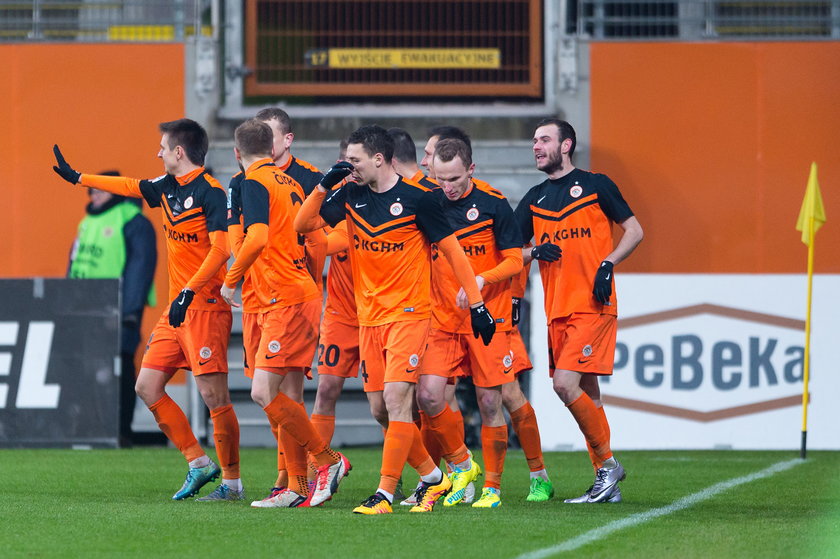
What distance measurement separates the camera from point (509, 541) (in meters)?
6.45

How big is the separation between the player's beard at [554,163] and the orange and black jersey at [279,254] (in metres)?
1.57

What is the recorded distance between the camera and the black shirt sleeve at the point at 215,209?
318 inches

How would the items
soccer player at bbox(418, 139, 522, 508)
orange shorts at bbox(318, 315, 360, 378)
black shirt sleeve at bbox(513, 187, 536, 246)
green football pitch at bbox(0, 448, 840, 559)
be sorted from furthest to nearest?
black shirt sleeve at bbox(513, 187, 536, 246)
orange shorts at bbox(318, 315, 360, 378)
soccer player at bbox(418, 139, 522, 508)
green football pitch at bbox(0, 448, 840, 559)

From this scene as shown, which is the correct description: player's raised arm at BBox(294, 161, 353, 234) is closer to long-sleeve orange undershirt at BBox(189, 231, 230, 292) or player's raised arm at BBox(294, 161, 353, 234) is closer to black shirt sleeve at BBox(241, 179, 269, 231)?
black shirt sleeve at BBox(241, 179, 269, 231)

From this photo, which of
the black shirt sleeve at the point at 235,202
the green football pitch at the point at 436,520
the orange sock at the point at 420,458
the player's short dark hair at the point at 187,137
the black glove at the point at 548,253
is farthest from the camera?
the black glove at the point at 548,253

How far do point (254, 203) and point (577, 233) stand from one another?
2.04m

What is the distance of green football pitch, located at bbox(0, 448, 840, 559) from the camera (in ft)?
20.4

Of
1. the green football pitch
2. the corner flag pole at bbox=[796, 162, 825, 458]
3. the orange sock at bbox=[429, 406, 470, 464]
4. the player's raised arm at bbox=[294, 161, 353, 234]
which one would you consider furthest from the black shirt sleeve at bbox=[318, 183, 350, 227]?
the corner flag pole at bbox=[796, 162, 825, 458]

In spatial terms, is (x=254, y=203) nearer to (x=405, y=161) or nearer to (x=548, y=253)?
(x=405, y=161)

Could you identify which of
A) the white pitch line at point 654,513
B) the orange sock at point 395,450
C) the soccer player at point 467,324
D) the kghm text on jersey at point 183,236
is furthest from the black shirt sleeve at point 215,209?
the white pitch line at point 654,513

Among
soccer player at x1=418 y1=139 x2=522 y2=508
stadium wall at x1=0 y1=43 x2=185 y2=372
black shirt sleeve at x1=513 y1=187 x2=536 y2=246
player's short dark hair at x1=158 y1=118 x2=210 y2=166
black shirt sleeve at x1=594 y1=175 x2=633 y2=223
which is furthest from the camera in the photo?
stadium wall at x1=0 y1=43 x2=185 y2=372

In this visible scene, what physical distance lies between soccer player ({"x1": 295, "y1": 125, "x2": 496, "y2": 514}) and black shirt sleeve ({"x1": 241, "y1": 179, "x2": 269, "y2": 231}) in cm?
20

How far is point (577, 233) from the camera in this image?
8578mm

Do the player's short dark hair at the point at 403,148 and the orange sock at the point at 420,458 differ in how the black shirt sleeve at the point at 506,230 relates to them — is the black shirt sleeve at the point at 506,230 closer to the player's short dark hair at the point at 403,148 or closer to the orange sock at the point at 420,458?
the player's short dark hair at the point at 403,148
